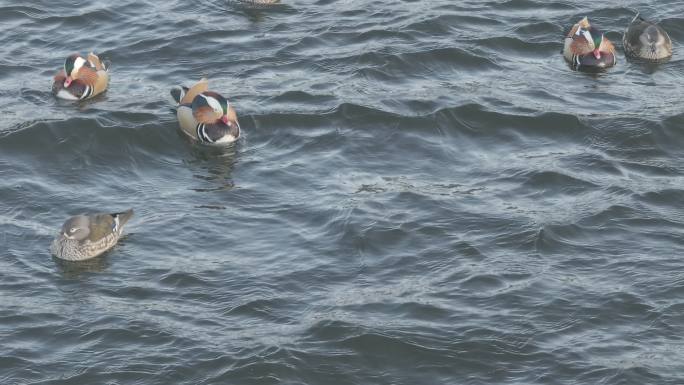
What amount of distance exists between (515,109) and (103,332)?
27.0ft

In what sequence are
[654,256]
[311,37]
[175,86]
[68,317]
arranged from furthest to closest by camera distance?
1. [311,37]
2. [175,86]
3. [654,256]
4. [68,317]

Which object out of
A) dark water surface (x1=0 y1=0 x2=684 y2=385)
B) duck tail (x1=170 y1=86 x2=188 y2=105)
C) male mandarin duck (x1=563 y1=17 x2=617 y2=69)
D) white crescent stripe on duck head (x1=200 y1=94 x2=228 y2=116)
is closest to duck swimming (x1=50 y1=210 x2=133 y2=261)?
dark water surface (x1=0 y1=0 x2=684 y2=385)

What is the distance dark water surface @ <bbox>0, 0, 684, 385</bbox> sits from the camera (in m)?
14.6

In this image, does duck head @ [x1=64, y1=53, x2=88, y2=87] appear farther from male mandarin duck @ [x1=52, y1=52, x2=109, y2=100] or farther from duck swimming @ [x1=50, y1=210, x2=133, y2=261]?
duck swimming @ [x1=50, y1=210, x2=133, y2=261]

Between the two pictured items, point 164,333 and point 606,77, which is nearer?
point 164,333

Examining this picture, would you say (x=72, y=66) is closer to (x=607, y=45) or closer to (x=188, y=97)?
(x=188, y=97)

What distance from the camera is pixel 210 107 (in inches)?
789

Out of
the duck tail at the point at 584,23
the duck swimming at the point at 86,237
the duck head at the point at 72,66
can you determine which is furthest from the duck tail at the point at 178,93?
the duck tail at the point at 584,23

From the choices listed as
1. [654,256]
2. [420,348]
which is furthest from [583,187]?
[420,348]

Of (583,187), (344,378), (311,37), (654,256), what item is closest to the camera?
(344,378)

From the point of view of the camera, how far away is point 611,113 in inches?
805

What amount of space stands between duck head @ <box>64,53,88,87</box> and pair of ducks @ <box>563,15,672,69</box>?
7789mm

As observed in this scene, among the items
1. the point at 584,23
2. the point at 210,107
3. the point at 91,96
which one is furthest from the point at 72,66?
the point at 584,23

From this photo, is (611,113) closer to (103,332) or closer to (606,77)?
(606,77)
